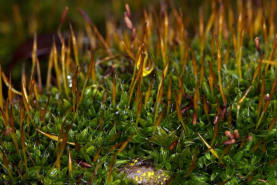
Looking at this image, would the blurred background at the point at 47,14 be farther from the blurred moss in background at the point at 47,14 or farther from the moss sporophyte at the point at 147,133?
the moss sporophyte at the point at 147,133

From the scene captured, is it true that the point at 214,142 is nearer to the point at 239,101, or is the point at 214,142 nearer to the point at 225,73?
the point at 239,101

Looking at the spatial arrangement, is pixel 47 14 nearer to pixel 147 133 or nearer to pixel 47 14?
pixel 47 14

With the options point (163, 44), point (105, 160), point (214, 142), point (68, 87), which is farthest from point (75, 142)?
point (163, 44)

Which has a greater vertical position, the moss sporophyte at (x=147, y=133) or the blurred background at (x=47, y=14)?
the blurred background at (x=47, y=14)

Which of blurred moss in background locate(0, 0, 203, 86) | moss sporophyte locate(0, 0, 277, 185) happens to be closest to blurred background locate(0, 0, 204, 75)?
blurred moss in background locate(0, 0, 203, 86)

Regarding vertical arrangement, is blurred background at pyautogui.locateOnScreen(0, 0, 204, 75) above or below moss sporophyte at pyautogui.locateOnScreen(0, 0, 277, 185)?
above

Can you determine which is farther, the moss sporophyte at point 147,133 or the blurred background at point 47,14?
the blurred background at point 47,14

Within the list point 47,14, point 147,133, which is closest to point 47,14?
point 47,14

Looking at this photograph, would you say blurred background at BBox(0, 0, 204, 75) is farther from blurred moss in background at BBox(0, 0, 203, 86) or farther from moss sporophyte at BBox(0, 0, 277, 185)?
moss sporophyte at BBox(0, 0, 277, 185)

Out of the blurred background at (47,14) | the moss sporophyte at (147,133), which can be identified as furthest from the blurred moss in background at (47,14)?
the moss sporophyte at (147,133)

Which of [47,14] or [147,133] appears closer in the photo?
[147,133]

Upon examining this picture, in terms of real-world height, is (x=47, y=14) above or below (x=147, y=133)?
above
